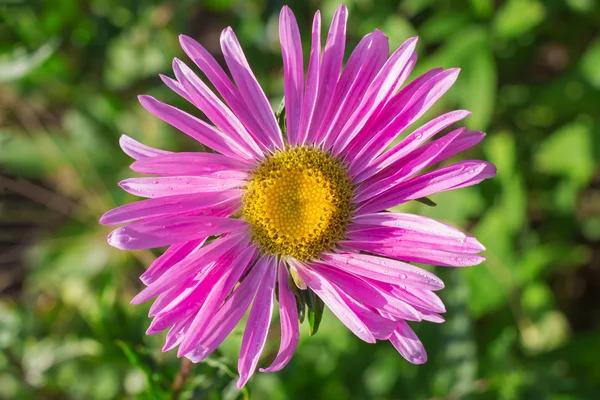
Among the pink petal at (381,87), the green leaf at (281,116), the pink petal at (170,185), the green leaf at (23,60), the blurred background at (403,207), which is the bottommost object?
the blurred background at (403,207)

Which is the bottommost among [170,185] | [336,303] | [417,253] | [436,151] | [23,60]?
[336,303]

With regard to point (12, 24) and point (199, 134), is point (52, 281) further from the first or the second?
point (199, 134)

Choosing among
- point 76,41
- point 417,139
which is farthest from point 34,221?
point 417,139

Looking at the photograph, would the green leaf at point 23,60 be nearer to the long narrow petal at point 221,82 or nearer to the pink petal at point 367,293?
the long narrow petal at point 221,82

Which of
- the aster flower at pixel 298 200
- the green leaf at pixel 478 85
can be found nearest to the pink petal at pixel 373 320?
the aster flower at pixel 298 200

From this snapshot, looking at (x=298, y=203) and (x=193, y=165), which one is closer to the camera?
(x=193, y=165)

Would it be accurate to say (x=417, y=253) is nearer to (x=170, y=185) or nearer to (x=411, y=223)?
(x=411, y=223)

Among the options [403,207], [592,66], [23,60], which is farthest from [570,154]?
[23,60]

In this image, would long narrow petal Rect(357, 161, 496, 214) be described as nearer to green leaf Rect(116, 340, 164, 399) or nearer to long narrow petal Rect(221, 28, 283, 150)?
long narrow petal Rect(221, 28, 283, 150)
